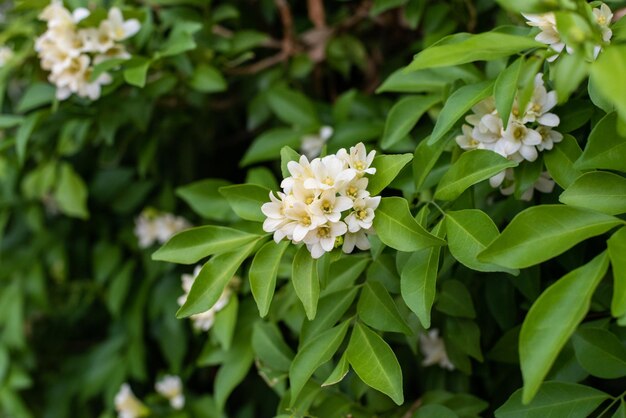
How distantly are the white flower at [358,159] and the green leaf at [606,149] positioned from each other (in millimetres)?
229

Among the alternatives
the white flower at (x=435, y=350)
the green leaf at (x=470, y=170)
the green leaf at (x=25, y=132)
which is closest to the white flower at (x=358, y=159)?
the green leaf at (x=470, y=170)

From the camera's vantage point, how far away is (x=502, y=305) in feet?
3.45

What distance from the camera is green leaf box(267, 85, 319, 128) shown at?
4.54ft

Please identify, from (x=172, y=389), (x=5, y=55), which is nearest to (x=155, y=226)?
(x=172, y=389)

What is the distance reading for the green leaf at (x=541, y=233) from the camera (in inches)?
27.1

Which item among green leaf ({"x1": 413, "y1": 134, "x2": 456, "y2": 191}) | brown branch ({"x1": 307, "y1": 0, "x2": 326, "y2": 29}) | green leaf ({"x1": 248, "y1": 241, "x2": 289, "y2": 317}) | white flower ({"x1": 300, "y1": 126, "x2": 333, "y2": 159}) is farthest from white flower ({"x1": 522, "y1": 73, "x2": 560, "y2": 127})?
brown branch ({"x1": 307, "y1": 0, "x2": 326, "y2": 29})

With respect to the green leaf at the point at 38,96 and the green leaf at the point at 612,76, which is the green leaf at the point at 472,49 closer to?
the green leaf at the point at 612,76

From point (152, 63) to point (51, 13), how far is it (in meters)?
0.18

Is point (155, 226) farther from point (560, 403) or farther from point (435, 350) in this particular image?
point (560, 403)

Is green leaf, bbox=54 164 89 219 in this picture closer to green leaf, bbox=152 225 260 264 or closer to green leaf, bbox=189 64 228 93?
green leaf, bbox=189 64 228 93

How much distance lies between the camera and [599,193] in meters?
0.75

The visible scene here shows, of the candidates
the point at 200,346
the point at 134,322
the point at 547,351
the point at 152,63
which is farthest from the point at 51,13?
the point at 547,351

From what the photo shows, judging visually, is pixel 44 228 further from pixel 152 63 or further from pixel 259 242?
pixel 259 242

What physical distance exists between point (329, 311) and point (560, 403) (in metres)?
0.29
